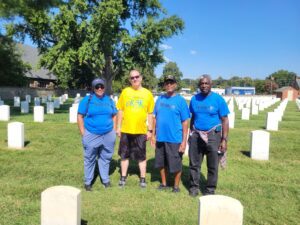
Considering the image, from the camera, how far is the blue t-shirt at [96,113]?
19.0 ft

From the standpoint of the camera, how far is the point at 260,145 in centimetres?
884

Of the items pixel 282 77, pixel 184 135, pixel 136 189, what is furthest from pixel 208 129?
pixel 282 77

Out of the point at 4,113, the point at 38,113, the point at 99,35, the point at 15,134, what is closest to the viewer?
the point at 15,134

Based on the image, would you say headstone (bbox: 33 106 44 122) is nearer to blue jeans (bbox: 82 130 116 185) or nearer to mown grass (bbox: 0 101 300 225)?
mown grass (bbox: 0 101 300 225)

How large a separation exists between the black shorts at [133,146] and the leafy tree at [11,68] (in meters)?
34.8

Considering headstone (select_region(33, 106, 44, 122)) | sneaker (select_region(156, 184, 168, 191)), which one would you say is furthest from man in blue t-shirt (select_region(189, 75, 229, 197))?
headstone (select_region(33, 106, 44, 122))

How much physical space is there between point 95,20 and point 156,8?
9758 mm

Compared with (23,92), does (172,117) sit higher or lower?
higher

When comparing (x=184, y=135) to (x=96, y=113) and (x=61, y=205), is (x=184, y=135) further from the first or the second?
(x=61, y=205)

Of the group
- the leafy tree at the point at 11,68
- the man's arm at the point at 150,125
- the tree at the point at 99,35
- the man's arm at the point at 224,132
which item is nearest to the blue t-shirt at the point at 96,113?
the man's arm at the point at 150,125

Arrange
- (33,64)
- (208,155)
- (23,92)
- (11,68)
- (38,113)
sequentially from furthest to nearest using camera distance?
(33,64)
(23,92)
(11,68)
(38,113)
(208,155)

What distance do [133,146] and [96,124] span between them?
788mm

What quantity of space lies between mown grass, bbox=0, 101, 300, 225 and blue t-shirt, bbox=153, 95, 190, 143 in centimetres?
104

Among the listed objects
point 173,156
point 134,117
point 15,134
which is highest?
point 134,117
